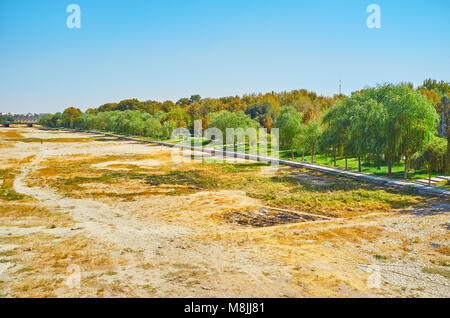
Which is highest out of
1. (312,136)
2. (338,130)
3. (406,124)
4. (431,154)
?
(406,124)

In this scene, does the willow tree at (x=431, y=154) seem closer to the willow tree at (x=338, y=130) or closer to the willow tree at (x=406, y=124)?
the willow tree at (x=406, y=124)

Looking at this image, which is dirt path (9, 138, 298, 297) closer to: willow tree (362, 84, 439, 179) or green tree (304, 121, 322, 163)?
willow tree (362, 84, 439, 179)

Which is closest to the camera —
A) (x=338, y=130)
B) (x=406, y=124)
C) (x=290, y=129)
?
(x=406, y=124)

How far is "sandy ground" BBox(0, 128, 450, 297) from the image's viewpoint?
27.7ft

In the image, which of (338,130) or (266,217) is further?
(338,130)

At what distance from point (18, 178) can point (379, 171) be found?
3192 cm

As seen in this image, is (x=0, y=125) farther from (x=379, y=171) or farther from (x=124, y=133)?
(x=379, y=171)

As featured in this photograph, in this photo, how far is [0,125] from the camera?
176000mm

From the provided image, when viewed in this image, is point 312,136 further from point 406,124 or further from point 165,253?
point 165,253

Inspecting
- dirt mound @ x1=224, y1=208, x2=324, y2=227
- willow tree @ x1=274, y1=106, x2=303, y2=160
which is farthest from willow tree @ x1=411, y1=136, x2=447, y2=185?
willow tree @ x1=274, y1=106, x2=303, y2=160

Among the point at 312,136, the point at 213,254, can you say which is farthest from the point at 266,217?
the point at 312,136

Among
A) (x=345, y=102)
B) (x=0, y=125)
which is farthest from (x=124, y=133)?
(x=0, y=125)

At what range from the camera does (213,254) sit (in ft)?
35.7
